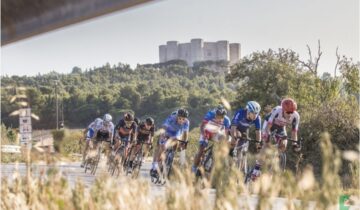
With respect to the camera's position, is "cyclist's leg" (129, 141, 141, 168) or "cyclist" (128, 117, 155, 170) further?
"cyclist's leg" (129, 141, 141, 168)

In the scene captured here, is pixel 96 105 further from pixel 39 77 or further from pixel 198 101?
pixel 198 101

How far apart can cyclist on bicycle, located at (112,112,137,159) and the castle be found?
22363mm

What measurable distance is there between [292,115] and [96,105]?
85.9 feet

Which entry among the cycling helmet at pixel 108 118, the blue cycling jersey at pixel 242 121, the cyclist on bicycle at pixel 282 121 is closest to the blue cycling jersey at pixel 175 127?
the blue cycling jersey at pixel 242 121

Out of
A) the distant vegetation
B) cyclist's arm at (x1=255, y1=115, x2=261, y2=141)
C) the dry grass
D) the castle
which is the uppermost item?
the castle

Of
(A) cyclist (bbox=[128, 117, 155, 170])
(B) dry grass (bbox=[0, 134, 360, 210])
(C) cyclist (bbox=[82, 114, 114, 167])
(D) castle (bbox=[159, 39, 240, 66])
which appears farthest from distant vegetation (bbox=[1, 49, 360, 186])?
(B) dry grass (bbox=[0, 134, 360, 210])

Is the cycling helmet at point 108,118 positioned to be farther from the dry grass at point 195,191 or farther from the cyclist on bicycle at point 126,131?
the dry grass at point 195,191

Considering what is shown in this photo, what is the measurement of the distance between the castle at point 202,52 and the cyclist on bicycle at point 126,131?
2236cm

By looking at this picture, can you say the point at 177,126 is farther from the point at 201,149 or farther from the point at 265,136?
the point at 265,136

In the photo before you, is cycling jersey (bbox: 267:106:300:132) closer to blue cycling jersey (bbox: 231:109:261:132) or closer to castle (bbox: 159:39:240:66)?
blue cycling jersey (bbox: 231:109:261:132)

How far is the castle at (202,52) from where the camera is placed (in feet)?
132

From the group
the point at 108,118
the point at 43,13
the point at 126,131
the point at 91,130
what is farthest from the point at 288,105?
the point at 91,130

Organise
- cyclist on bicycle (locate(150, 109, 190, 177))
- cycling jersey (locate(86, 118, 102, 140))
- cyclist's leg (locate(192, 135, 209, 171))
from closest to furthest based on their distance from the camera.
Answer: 1. cyclist's leg (locate(192, 135, 209, 171))
2. cyclist on bicycle (locate(150, 109, 190, 177))
3. cycling jersey (locate(86, 118, 102, 140))

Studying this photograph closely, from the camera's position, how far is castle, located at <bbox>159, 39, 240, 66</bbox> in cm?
4025
